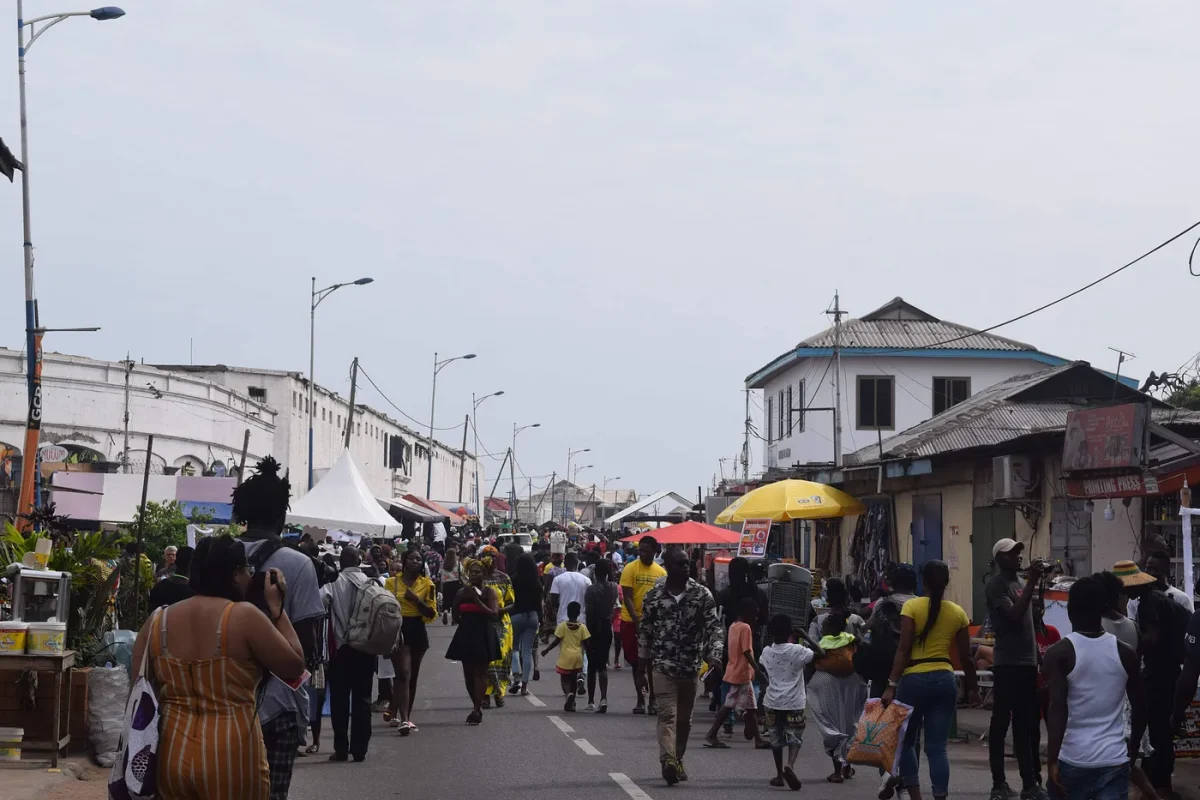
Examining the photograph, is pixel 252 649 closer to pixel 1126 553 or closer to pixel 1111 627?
pixel 1111 627

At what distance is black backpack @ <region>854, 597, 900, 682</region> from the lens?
1033cm

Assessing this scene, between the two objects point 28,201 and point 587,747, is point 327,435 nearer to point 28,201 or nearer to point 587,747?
point 28,201

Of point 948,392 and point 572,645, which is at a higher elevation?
point 948,392

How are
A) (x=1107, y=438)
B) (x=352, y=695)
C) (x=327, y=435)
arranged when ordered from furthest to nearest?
(x=327, y=435), (x=1107, y=438), (x=352, y=695)

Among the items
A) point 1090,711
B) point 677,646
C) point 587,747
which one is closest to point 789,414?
point 587,747

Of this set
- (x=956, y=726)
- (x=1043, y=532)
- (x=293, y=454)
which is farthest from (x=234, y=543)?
(x=293, y=454)

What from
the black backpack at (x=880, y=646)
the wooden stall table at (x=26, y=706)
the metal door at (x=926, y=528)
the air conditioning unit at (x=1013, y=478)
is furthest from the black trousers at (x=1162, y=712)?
the metal door at (x=926, y=528)

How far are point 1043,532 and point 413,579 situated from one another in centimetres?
982

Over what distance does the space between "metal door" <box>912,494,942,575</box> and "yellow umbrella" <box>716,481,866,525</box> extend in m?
2.36

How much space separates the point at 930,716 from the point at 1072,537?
10.8 meters

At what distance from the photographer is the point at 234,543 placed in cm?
582

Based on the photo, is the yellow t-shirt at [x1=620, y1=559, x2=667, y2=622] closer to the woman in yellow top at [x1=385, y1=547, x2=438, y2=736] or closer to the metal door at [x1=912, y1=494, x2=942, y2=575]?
the woman in yellow top at [x1=385, y1=547, x2=438, y2=736]

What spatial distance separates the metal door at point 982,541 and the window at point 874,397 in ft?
72.0

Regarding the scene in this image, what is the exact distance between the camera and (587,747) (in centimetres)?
1300
